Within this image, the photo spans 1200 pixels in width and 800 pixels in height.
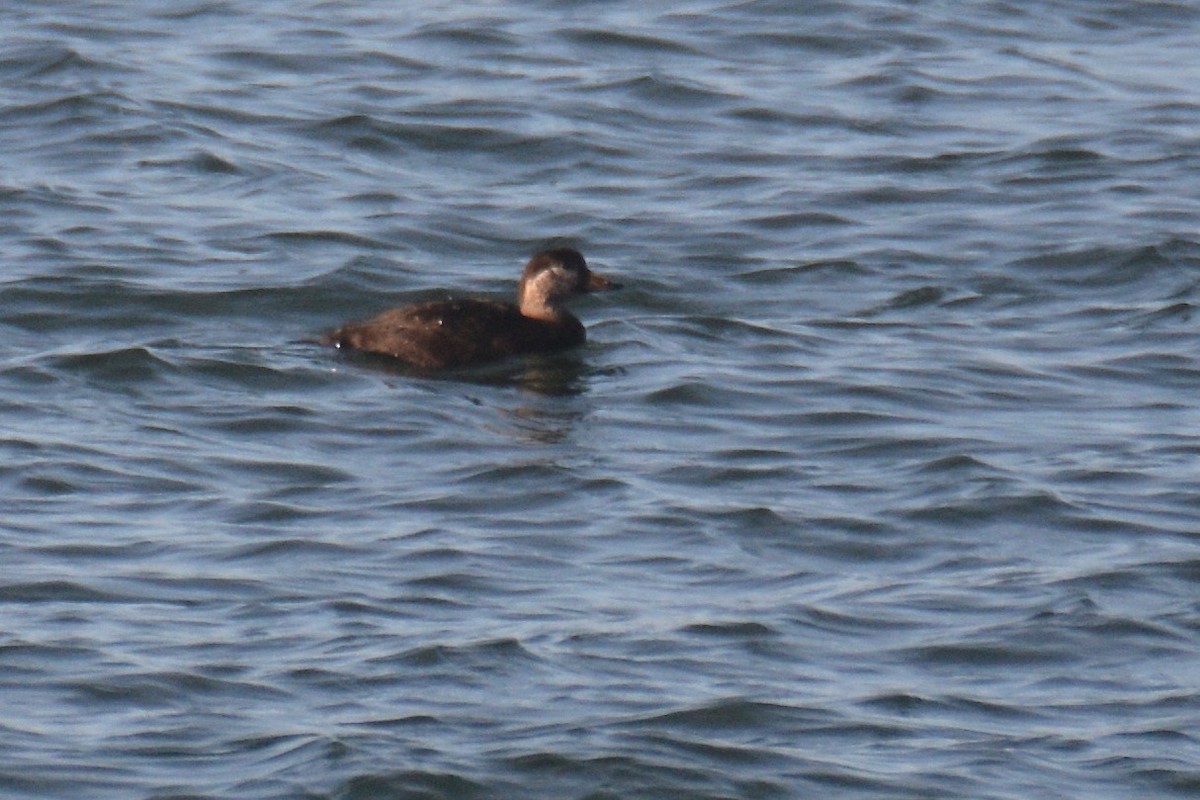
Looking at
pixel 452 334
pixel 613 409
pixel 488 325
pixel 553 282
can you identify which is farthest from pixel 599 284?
Result: pixel 613 409

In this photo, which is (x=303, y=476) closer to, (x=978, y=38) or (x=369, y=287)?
(x=369, y=287)

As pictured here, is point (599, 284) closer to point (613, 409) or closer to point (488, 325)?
point (488, 325)

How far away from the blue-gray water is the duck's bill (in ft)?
0.87

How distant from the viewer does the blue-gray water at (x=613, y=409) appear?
7.77 metres

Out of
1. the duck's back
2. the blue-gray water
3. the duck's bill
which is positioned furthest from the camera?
the duck's bill

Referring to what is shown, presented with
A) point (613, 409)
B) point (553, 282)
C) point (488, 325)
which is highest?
point (553, 282)

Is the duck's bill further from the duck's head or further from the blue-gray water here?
the blue-gray water

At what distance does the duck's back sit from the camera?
12.4 m

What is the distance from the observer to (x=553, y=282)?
12.9m

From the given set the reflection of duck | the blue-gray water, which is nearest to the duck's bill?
the reflection of duck

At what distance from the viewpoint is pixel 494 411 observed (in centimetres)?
1189

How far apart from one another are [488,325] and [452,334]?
28 cm

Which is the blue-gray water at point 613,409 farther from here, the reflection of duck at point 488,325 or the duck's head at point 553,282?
the duck's head at point 553,282

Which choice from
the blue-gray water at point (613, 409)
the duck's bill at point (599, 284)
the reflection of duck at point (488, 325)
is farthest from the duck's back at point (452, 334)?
the duck's bill at point (599, 284)
